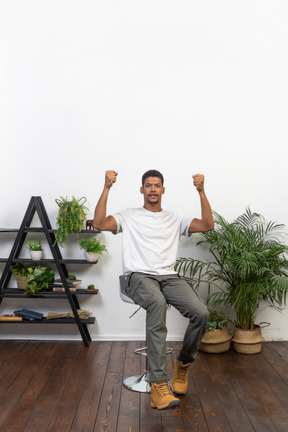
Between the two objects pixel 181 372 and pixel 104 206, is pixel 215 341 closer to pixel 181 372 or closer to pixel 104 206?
pixel 181 372

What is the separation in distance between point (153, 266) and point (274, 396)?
1052 millimetres

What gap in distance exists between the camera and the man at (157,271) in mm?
2760

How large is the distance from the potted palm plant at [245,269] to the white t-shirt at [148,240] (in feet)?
1.58

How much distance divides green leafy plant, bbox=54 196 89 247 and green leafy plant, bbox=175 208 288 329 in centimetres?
84

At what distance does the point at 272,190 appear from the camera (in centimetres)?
427

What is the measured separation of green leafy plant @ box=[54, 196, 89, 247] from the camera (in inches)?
154

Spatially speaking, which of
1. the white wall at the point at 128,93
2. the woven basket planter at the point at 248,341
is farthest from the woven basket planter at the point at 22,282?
the woven basket planter at the point at 248,341

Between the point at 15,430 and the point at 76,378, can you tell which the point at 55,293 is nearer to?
the point at 76,378

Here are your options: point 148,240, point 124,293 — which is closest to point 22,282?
point 124,293

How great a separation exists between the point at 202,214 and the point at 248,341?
1244 mm

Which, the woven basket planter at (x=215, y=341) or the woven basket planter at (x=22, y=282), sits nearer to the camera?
the woven basket planter at (x=215, y=341)

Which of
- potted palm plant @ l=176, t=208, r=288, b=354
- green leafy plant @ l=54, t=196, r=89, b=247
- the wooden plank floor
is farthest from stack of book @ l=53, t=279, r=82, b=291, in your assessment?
potted palm plant @ l=176, t=208, r=288, b=354

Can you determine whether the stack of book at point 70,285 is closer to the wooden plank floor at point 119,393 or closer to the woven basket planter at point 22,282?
the woven basket planter at point 22,282

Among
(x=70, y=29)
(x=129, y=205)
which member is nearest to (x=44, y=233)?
(x=129, y=205)
